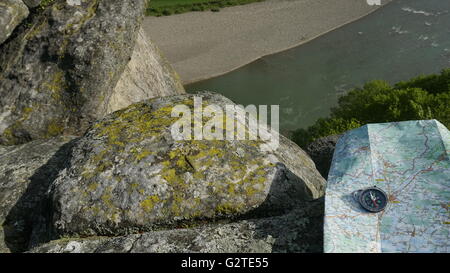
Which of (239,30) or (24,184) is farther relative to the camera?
(239,30)

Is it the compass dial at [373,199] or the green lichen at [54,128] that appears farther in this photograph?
the green lichen at [54,128]

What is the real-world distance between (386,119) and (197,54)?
2464cm

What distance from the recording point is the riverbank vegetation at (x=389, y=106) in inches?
658

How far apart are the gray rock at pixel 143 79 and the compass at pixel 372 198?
7.60m

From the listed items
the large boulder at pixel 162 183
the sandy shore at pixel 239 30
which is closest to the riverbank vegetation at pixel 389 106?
the large boulder at pixel 162 183

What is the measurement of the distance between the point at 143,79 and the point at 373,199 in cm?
944

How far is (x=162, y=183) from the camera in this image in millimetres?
6543

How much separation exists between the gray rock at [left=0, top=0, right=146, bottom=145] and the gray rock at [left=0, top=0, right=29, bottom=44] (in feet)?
3.28

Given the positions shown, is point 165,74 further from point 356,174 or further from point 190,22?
point 190,22

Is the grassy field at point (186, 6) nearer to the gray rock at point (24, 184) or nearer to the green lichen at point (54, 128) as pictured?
the green lichen at point (54, 128)

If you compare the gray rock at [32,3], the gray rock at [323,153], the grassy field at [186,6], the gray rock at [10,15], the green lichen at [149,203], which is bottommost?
the green lichen at [149,203]

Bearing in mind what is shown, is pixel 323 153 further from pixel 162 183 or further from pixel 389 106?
pixel 389 106

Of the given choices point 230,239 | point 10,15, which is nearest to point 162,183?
point 230,239

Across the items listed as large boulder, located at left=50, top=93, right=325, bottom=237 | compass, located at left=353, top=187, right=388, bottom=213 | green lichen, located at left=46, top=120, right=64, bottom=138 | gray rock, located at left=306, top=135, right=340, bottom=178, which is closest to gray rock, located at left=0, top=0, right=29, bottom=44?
green lichen, located at left=46, top=120, right=64, bottom=138
